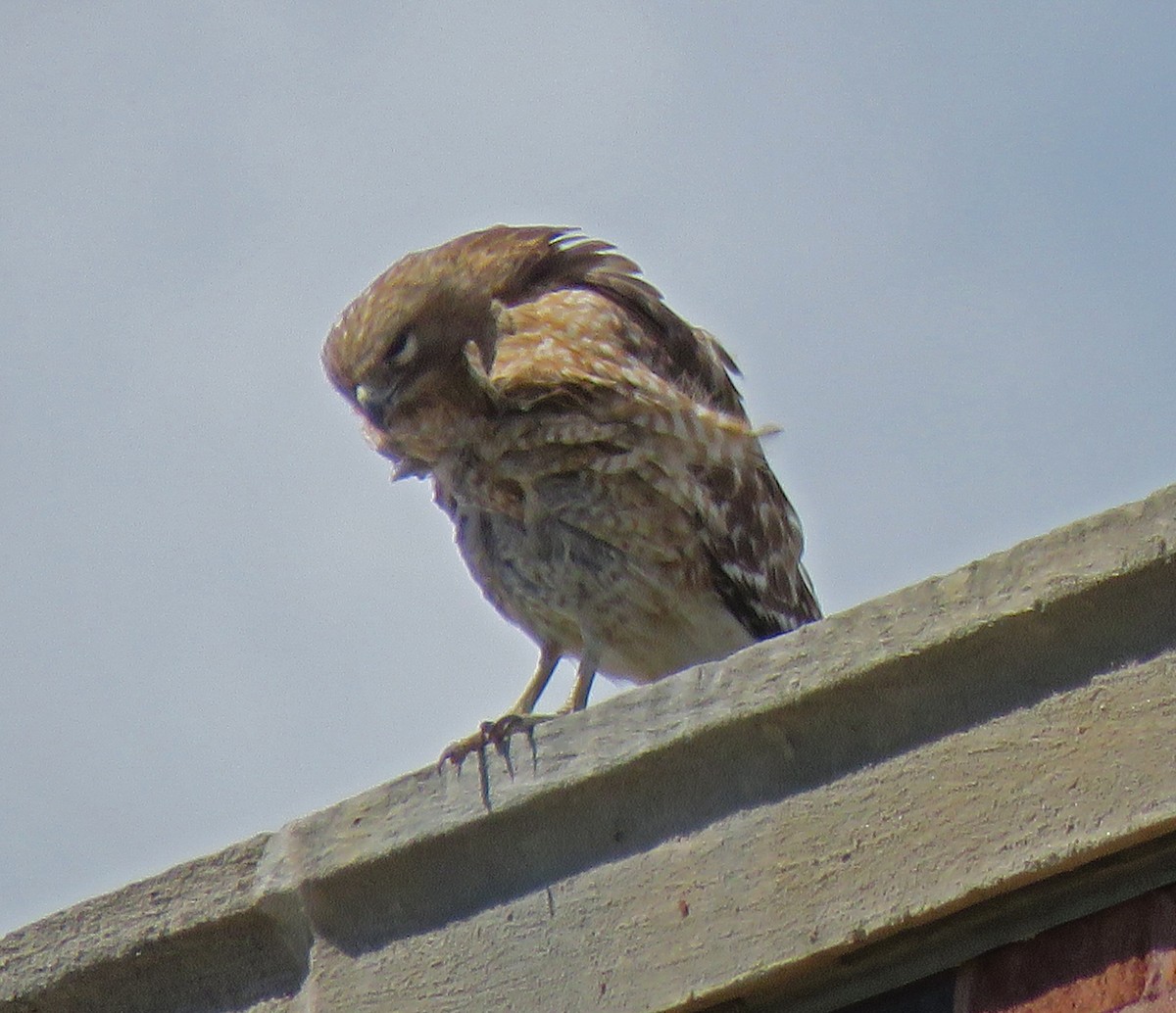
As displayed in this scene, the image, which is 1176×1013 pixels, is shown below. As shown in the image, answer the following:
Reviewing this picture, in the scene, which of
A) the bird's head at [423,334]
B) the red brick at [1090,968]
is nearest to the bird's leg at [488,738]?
the red brick at [1090,968]

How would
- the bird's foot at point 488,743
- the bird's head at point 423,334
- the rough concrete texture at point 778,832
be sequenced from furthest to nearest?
1. the bird's head at point 423,334
2. the bird's foot at point 488,743
3. the rough concrete texture at point 778,832

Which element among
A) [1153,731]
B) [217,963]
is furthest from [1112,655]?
[217,963]

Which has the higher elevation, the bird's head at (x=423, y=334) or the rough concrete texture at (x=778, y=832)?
the bird's head at (x=423, y=334)

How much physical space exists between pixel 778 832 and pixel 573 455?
2.06m

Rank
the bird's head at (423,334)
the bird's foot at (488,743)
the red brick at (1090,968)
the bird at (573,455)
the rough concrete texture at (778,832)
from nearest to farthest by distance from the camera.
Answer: the red brick at (1090,968)
the rough concrete texture at (778,832)
the bird's foot at (488,743)
the bird at (573,455)
the bird's head at (423,334)

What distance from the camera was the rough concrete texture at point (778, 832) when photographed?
10.3 ft

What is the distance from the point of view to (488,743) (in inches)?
A: 146

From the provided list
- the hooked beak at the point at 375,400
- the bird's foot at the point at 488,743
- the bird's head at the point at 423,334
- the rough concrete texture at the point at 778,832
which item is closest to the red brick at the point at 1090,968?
the rough concrete texture at the point at 778,832

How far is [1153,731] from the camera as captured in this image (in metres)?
3.09

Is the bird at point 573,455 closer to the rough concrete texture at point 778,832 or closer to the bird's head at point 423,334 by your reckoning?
the bird's head at point 423,334

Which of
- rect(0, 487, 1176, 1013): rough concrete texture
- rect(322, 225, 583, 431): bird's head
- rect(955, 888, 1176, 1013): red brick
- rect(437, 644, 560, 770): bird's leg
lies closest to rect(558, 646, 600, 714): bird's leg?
rect(322, 225, 583, 431): bird's head

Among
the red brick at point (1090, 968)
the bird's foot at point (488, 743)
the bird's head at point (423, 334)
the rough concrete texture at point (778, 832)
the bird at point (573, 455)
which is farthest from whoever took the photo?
the bird's head at point (423, 334)

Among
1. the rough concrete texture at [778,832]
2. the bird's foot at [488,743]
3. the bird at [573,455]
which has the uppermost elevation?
the bird at [573,455]

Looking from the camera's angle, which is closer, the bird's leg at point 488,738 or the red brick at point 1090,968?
the red brick at point 1090,968
